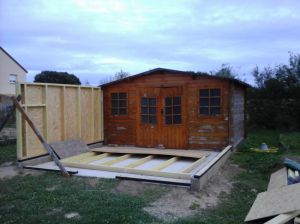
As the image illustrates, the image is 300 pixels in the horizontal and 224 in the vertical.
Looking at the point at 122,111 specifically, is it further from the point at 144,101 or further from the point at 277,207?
the point at 277,207

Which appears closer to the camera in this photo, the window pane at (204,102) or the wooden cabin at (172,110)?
the wooden cabin at (172,110)

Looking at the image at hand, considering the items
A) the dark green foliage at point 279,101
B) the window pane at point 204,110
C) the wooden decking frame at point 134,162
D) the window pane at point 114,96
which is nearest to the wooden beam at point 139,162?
the wooden decking frame at point 134,162

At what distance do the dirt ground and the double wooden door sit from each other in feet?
11.5

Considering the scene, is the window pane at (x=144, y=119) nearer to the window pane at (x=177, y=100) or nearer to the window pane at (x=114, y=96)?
the window pane at (x=177, y=100)

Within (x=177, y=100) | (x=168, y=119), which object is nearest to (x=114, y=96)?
(x=168, y=119)

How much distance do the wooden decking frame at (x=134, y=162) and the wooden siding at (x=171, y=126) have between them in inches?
35.6

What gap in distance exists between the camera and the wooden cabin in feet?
34.1

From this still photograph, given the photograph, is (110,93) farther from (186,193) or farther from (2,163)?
(186,193)

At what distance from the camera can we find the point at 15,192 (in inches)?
242

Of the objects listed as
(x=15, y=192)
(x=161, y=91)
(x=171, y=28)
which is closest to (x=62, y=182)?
(x=15, y=192)

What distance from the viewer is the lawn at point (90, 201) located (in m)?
4.85

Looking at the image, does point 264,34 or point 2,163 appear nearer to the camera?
point 2,163

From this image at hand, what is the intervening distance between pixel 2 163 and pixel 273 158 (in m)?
7.74

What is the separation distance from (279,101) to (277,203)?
45.8 feet
